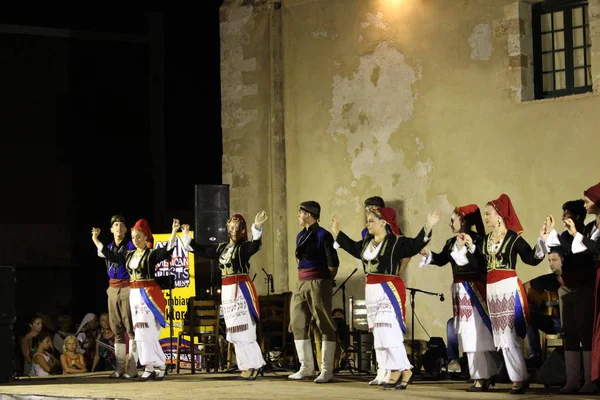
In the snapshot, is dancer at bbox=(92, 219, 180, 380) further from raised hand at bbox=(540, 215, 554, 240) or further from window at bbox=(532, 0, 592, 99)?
window at bbox=(532, 0, 592, 99)

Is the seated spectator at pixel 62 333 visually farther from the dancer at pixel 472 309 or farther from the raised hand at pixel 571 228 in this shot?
the raised hand at pixel 571 228

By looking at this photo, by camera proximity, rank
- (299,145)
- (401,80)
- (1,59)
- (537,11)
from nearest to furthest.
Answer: (537,11) < (401,80) < (299,145) < (1,59)

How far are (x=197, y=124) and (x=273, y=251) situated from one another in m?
4.20

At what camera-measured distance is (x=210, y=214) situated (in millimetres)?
11328

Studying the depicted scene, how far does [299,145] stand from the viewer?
40.7ft

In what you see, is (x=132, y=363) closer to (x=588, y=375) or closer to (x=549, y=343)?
(x=549, y=343)

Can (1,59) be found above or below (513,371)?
above

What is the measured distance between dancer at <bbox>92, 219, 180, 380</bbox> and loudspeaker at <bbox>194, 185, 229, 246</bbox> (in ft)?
4.77

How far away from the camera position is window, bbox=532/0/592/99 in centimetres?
1038

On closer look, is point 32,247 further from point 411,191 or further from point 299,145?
point 411,191

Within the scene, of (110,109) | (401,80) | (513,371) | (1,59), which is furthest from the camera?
(110,109)

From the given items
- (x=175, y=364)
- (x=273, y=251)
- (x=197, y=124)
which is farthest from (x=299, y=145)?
(x=197, y=124)

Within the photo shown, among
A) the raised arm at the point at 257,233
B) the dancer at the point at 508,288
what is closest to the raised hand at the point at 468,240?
the dancer at the point at 508,288

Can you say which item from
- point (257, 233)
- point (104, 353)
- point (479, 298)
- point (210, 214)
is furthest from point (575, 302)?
point (104, 353)
